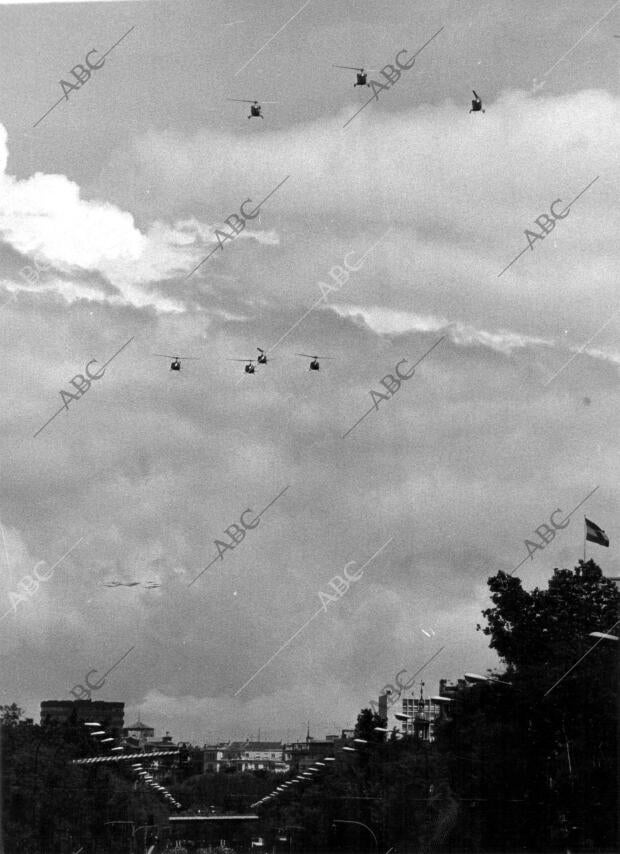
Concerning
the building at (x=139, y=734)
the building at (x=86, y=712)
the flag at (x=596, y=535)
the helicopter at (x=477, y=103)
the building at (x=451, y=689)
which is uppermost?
the helicopter at (x=477, y=103)

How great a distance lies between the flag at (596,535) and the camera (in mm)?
7980

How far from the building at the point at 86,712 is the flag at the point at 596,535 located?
10.3 ft

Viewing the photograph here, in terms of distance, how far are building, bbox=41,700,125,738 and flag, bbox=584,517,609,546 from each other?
3.14 metres

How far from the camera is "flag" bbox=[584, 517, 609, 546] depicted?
7980mm

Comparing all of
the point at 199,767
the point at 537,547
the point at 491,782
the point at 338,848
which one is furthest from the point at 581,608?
the point at 199,767

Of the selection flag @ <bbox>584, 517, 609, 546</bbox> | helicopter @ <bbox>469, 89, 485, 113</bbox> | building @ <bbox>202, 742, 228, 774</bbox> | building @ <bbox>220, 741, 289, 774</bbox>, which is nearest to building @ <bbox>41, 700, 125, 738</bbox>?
building @ <bbox>202, 742, 228, 774</bbox>

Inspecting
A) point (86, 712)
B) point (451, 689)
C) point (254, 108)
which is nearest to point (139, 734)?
point (86, 712)

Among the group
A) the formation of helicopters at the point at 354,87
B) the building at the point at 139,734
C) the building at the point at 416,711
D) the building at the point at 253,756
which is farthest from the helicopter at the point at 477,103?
the building at the point at 139,734

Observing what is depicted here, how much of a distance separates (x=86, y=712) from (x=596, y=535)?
342 centimetres

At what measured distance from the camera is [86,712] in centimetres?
815

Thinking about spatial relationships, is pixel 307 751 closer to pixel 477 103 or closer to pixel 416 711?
pixel 416 711

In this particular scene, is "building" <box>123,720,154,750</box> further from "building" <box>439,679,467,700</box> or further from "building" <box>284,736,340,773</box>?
"building" <box>439,679,467,700</box>

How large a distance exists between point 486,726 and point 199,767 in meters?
1.81

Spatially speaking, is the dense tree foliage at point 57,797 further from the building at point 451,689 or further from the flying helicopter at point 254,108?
the flying helicopter at point 254,108
